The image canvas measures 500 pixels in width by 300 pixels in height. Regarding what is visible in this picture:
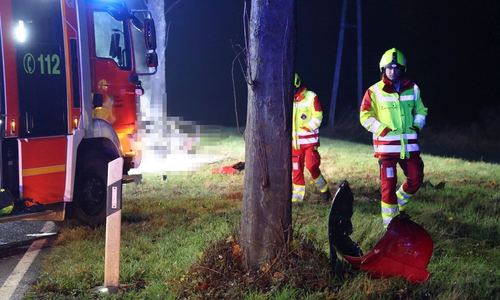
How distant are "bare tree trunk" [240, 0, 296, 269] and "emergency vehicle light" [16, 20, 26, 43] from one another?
3.20 m

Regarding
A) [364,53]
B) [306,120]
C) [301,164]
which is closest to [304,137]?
[306,120]

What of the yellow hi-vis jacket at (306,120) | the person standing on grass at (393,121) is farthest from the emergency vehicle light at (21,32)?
the yellow hi-vis jacket at (306,120)

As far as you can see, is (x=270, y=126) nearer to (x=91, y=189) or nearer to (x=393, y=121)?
(x=393, y=121)

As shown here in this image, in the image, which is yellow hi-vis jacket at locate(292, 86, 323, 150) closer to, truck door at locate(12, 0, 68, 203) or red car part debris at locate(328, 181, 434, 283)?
truck door at locate(12, 0, 68, 203)

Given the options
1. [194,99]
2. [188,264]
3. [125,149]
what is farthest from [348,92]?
[188,264]

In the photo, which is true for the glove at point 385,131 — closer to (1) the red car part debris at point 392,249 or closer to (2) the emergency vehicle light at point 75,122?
(1) the red car part debris at point 392,249

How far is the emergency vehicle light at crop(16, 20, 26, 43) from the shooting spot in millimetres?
6887

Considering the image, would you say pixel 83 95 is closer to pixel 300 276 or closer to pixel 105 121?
pixel 105 121

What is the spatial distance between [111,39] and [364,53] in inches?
1101

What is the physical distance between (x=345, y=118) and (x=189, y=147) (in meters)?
9.67

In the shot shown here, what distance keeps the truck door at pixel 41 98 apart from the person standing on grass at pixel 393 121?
11.6 feet

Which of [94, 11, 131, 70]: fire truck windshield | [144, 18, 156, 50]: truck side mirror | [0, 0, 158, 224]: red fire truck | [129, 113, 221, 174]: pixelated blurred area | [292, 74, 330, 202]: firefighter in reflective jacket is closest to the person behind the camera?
[0, 0, 158, 224]: red fire truck

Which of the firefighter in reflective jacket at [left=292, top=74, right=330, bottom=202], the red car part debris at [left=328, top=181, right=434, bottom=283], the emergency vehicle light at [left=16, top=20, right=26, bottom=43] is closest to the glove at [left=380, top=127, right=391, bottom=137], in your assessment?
the firefighter in reflective jacket at [left=292, top=74, right=330, bottom=202]

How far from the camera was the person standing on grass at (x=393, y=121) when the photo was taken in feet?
23.3
